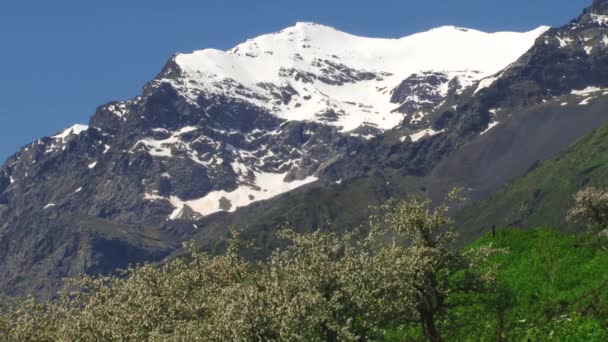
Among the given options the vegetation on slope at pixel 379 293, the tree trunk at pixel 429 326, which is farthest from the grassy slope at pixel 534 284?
the tree trunk at pixel 429 326

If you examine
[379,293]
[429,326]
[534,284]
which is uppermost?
[379,293]

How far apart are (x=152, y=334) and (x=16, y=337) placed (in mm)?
17095

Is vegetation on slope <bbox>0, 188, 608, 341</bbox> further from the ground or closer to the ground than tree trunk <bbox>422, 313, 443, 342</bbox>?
further from the ground

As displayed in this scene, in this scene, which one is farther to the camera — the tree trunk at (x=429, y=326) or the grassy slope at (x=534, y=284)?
the tree trunk at (x=429, y=326)

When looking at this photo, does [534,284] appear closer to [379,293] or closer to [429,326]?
[429,326]

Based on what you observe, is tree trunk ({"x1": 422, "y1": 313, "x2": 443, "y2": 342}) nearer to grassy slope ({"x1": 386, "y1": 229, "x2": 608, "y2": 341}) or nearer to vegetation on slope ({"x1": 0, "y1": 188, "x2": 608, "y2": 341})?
vegetation on slope ({"x1": 0, "y1": 188, "x2": 608, "y2": 341})

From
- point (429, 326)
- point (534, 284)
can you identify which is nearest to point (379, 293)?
point (429, 326)

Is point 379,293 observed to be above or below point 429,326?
above

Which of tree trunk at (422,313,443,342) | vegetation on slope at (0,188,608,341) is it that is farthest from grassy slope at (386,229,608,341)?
tree trunk at (422,313,443,342)

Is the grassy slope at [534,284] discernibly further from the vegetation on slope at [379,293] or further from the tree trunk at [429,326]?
the tree trunk at [429,326]

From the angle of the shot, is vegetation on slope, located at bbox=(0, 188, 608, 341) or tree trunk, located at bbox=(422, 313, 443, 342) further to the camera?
tree trunk, located at bbox=(422, 313, 443, 342)

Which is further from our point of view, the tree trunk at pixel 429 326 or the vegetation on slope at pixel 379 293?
the tree trunk at pixel 429 326

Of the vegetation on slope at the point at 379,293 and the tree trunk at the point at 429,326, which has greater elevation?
the vegetation on slope at the point at 379,293

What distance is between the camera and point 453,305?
5600 centimetres
